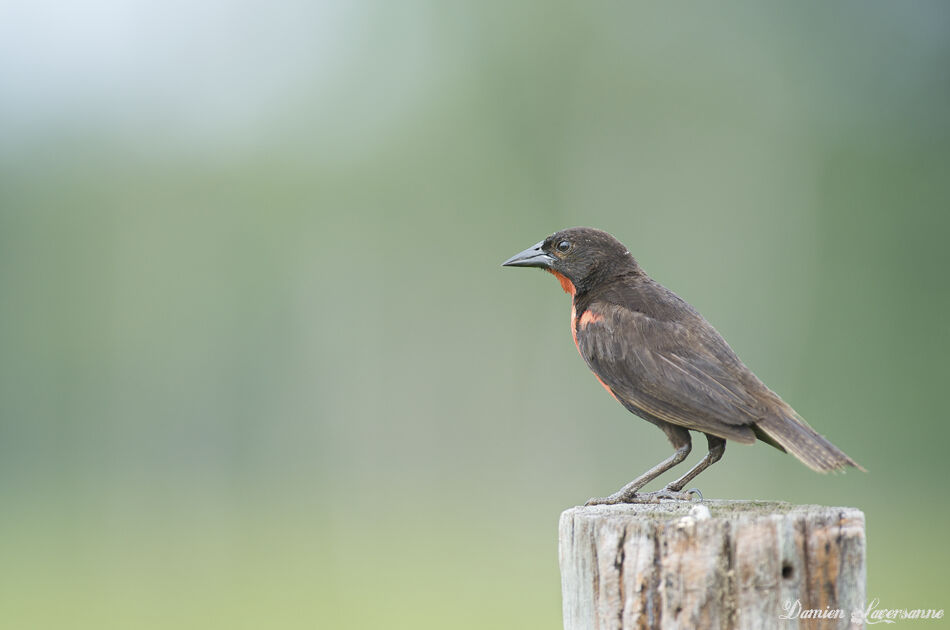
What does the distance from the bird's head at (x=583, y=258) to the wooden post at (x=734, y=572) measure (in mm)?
1751

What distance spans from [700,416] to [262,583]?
1751 cm

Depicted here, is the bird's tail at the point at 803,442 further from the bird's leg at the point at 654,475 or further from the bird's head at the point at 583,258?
the bird's head at the point at 583,258

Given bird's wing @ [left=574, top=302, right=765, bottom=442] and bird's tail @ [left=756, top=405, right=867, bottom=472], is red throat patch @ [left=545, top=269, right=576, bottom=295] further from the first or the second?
bird's tail @ [left=756, top=405, right=867, bottom=472]

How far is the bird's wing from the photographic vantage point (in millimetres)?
3961

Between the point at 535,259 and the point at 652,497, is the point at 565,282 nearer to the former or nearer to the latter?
the point at 535,259

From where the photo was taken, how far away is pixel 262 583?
66.1ft

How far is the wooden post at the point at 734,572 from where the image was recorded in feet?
9.91

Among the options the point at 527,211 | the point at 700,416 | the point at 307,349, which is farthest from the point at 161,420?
the point at 700,416

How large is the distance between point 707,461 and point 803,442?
538 mm

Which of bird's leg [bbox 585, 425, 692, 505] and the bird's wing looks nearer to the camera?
the bird's wing

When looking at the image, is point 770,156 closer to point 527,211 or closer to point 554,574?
point 527,211

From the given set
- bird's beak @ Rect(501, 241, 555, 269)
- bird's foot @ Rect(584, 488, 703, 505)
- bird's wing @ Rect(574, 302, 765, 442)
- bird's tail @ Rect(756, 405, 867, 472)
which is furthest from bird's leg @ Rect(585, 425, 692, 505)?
bird's beak @ Rect(501, 241, 555, 269)

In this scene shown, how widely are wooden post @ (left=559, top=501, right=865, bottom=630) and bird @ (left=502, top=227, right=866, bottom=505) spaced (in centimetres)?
53

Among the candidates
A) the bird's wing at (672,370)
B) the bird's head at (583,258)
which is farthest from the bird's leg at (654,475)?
the bird's head at (583,258)
